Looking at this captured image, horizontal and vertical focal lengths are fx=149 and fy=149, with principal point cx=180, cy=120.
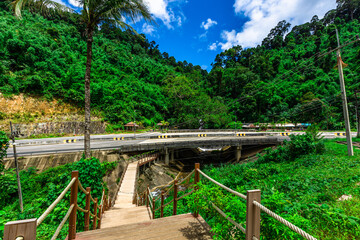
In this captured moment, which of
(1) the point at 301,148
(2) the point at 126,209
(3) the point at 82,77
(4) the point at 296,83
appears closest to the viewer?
(2) the point at 126,209

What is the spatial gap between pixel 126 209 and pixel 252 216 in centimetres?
666

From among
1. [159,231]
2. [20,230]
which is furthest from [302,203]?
[20,230]

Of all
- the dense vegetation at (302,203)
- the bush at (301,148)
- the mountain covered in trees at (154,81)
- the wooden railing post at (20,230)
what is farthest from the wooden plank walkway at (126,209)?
the mountain covered in trees at (154,81)

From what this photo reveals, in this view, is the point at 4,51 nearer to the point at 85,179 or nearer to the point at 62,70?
the point at 62,70

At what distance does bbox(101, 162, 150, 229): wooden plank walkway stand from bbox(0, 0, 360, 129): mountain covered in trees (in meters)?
20.7

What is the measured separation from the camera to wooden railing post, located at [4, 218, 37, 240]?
997 mm

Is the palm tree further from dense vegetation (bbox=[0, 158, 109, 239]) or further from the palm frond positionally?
dense vegetation (bbox=[0, 158, 109, 239])

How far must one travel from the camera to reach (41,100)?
29047 millimetres

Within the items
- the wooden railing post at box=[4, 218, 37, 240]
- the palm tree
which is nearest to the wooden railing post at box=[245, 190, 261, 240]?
the wooden railing post at box=[4, 218, 37, 240]

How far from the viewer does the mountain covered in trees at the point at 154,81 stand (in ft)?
102

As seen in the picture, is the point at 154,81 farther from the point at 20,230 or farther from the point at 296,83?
the point at 20,230

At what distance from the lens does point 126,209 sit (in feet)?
21.8

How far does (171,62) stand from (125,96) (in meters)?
55.3

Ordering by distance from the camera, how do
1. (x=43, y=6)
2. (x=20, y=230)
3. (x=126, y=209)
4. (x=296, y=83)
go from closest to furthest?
(x=20, y=230), (x=126, y=209), (x=43, y=6), (x=296, y=83)
